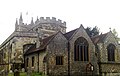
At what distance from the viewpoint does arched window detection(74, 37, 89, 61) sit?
40.4 meters

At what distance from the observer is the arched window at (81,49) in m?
40.4

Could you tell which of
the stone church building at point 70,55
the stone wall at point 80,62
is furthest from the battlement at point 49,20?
the stone wall at point 80,62

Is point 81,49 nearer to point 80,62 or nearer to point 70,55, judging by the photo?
point 80,62

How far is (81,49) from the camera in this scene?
40.7m

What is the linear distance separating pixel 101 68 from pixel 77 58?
4.89 m

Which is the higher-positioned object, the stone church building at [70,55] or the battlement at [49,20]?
the battlement at [49,20]

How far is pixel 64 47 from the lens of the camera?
3944 centimetres

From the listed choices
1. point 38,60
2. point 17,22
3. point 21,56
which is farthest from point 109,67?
point 17,22

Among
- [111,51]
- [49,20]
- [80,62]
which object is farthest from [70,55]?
[49,20]

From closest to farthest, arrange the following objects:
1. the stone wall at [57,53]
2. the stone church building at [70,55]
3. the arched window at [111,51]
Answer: the stone wall at [57,53], the stone church building at [70,55], the arched window at [111,51]

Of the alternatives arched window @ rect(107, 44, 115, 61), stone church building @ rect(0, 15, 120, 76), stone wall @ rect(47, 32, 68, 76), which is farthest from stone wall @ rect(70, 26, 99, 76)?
arched window @ rect(107, 44, 115, 61)

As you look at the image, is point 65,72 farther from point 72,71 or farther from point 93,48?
point 93,48

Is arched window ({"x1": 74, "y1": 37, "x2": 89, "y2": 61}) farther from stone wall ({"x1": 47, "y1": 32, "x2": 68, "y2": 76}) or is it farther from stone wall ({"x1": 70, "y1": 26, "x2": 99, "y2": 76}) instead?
stone wall ({"x1": 47, "y1": 32, "x2": 68, "y2": 76})

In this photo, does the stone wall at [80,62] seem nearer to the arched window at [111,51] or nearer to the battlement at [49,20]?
the arched window at [111,51]
